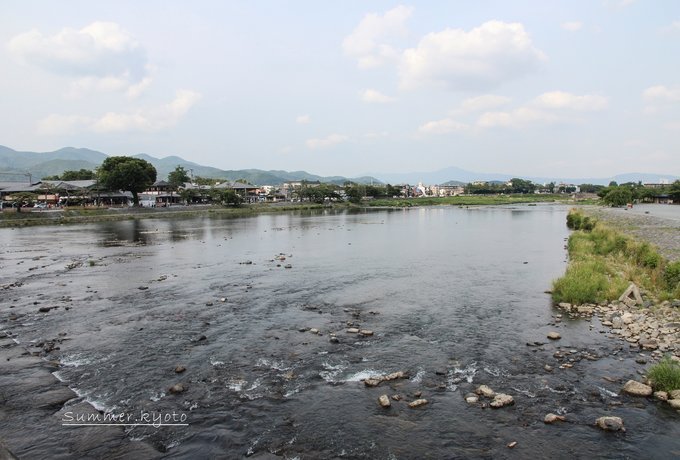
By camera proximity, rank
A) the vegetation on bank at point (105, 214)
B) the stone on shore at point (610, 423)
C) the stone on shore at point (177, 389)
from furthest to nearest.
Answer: the vegetation on bank at point (105, 214) → the stone on shore at point (177, 389) → the stone on shore at point (610, 423)

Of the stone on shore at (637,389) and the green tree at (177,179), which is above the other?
the green tree at (177,179)

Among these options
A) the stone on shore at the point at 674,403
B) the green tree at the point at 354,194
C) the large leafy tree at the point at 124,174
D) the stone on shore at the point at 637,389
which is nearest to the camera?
the stone on shore at the point at 674,403

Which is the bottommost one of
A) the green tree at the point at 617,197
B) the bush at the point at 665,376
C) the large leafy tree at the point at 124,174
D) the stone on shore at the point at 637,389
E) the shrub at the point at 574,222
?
the stone on shore at the point at 637,389

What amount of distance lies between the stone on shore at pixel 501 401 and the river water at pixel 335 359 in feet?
0.69

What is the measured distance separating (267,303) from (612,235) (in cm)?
2553

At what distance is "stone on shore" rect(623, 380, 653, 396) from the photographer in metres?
8.88

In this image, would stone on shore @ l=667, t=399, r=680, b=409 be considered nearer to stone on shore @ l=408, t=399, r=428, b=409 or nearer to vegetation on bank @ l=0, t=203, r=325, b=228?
stone on shore @ l=408, t=399, r=428, b=409

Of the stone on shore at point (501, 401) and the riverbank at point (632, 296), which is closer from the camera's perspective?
the stone on shore at point (501, 401)

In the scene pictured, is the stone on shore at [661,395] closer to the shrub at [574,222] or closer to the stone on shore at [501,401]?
the stone on shore at [501,401]

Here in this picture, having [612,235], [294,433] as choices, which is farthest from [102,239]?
[612,235]

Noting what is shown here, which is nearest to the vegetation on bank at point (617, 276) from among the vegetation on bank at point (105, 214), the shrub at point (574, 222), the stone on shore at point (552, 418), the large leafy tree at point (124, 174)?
the stone on shore at point (552, 418)

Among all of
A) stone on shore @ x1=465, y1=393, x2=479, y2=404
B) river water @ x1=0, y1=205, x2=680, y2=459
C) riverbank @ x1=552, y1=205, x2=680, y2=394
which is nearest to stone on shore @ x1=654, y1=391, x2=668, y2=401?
river water @ x1=0, y1=205, x2=680, y2=459

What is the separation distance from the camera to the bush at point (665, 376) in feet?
29.2

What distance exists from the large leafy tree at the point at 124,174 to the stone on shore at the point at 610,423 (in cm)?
8211
